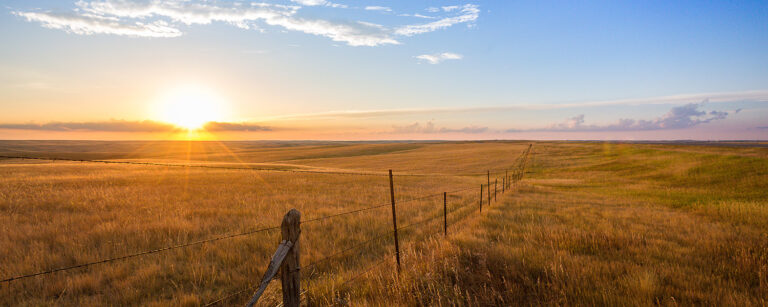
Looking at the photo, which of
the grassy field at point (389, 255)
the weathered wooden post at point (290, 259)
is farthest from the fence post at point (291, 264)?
the grassy field at point (389, 255)

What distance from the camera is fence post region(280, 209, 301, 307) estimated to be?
3.36 meters

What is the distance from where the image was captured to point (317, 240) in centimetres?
808

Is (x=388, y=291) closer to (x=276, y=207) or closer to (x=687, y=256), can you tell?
(x=687, y=256)

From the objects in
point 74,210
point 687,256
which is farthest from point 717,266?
point 74,210

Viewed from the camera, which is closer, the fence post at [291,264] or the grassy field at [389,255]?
the fence post at [291,264]

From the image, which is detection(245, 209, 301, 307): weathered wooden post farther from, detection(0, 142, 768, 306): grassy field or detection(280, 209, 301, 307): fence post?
detection(0, 142, 768, 306): grassy field

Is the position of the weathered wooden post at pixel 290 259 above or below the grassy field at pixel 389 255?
above

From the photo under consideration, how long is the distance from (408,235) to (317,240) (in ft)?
8.22

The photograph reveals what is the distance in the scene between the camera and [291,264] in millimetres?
3410

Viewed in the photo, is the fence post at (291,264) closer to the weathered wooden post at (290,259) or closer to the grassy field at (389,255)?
the weathered wooden post at (290,259)

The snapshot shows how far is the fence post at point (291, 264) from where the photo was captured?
336cm

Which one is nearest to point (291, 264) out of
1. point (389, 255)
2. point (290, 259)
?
point (290, 259)

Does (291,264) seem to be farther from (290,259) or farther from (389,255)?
(389,255)

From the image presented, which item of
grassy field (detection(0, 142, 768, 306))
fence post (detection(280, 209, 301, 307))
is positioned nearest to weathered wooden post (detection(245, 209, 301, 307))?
fence post (detection(280, 209, 301, 307))
